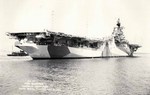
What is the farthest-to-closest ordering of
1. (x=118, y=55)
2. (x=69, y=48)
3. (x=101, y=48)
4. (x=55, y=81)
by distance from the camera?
(x=118, y=55) < (x=101, y=48) < (x=69, y=48) < (x=55, y=81)

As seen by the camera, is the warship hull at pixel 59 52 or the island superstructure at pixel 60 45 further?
the warship hull at pixel 59 52

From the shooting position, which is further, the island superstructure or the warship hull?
the warship hull

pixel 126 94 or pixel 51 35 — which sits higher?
pixel 51 35

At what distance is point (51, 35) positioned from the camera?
9250 centimetres

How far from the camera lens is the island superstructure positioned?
92.7 metres

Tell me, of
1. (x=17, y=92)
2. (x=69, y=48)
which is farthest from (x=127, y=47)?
(x=17, y=92)

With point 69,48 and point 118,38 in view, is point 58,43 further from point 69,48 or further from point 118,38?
point 118,38

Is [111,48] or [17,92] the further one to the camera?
[111,48]

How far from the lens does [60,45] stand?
97.9m

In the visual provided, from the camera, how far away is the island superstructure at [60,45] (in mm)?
92688

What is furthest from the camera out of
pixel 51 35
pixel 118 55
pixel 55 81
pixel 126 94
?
pixel 118 55

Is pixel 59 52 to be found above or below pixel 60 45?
below

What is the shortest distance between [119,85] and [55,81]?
931 centimetres

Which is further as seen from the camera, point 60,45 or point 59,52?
point 59,52
